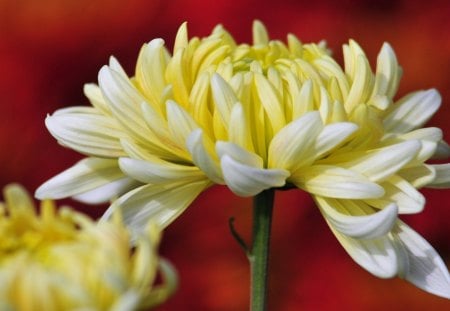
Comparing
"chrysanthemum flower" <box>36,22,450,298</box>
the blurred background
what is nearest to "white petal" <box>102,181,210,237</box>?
"chrysanthemum flower" <box>36,22,450,298</box>

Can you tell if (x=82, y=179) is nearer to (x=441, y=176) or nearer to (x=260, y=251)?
(x=260, y=251)

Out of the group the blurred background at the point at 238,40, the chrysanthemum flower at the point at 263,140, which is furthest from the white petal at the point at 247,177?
the blurred background at the point at 238,40

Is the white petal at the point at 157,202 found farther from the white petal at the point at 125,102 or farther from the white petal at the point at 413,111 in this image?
the white petal at the point at 413,111

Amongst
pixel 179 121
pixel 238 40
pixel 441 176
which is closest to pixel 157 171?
pixel 179 121

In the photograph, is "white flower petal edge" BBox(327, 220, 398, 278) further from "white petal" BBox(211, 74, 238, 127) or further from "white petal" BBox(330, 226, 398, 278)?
"white petal" BBox(211, 74, 238, 127)

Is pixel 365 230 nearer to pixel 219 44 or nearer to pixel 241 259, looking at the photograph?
pixel 219 44

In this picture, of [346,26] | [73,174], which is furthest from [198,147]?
[346,26]
